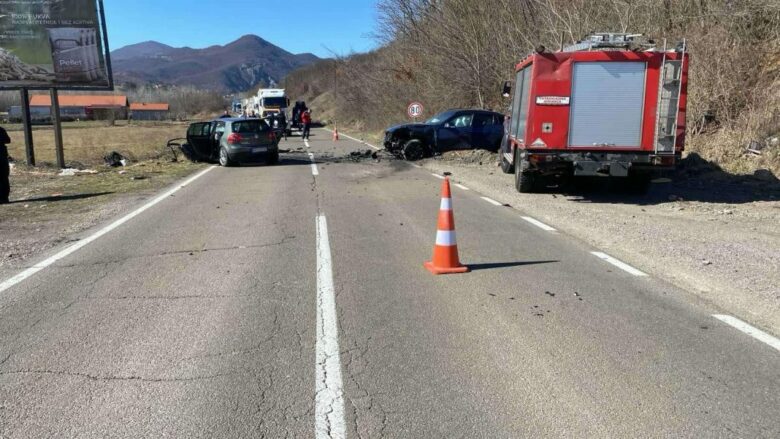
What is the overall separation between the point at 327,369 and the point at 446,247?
2771mm

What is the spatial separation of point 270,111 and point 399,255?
42390 millimetres

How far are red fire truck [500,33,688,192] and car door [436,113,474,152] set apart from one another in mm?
9040

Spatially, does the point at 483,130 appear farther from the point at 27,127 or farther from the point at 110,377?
the point at 110,377

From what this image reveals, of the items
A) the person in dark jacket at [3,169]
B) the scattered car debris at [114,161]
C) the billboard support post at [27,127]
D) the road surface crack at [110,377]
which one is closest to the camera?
the road surface crack at [110,377]

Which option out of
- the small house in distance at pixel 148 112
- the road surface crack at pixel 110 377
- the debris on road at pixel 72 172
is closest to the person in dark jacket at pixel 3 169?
the debris on road at pixel 72 172

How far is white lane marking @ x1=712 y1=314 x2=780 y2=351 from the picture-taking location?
4.50m

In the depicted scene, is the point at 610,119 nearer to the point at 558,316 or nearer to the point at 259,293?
the point at 558,316

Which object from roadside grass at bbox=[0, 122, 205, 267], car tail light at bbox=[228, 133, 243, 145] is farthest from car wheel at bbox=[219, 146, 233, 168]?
roadside grass at bbox=[0, 122, 205, 267]

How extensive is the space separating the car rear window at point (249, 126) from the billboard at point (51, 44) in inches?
191

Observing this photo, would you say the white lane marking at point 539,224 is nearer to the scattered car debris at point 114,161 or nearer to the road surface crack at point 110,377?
the road surface crack at point 110,377

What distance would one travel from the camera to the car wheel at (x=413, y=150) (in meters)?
20.8

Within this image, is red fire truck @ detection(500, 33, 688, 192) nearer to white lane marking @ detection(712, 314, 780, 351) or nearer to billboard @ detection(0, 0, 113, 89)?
white lane marking @ detection(712, 314, 780, 351)

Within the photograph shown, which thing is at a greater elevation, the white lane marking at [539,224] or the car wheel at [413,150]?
the car wheel at [413,150]

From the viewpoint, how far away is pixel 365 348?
4.38 m
